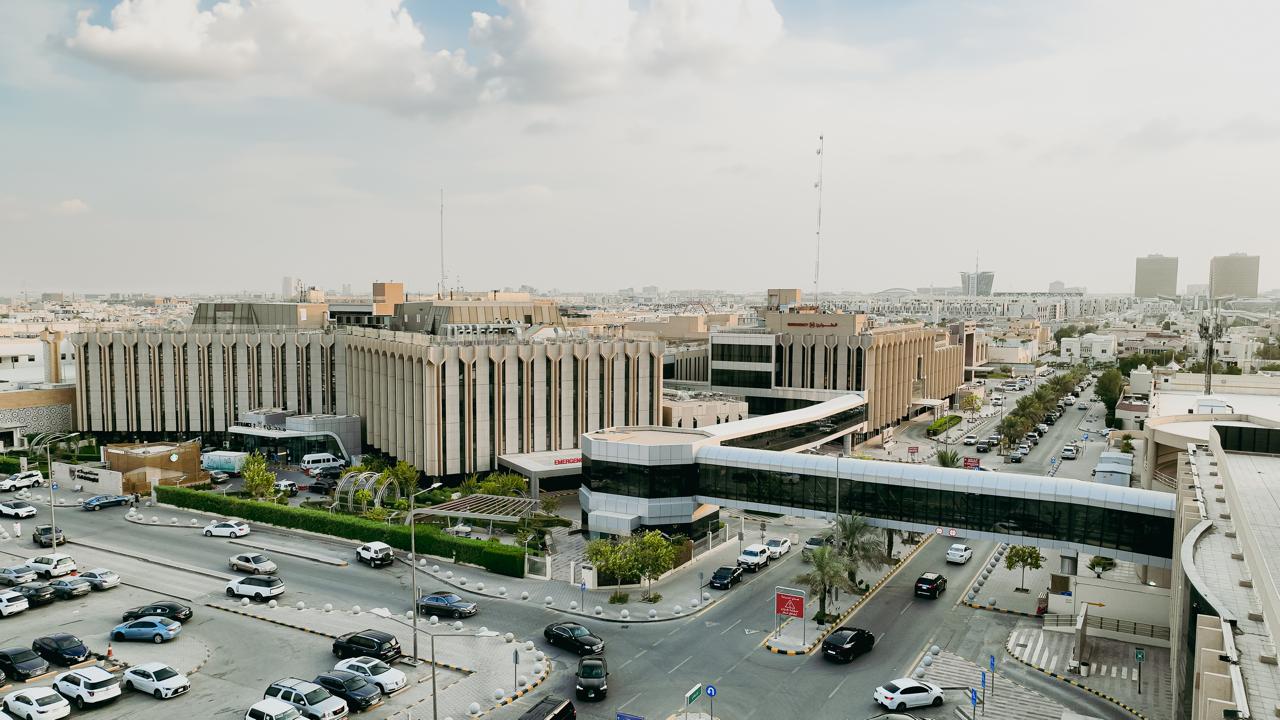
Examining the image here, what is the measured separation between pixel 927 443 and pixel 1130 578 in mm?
59353

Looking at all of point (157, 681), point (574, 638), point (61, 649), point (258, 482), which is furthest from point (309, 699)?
point (258, 482)

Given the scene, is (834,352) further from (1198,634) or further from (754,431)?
(1198,634)

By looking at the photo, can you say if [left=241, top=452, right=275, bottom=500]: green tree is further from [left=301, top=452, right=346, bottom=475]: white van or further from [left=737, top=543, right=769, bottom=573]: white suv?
[left=737, top=543, right=769, bottom=573]: white suv

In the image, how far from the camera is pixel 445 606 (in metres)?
48.5

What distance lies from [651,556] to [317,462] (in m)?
50.9

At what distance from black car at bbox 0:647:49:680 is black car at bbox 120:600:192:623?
18.4ft

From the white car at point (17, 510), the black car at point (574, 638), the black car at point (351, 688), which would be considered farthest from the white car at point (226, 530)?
the black car at point (574, 638)

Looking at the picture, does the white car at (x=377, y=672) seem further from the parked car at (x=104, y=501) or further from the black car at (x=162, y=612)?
the parked car at (x=104, y=501)

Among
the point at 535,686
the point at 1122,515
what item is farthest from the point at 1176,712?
the point at 535,686

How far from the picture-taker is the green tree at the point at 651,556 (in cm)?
5166

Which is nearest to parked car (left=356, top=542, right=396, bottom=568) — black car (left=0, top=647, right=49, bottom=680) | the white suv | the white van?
black car (left=0, top=647, right=49, bottom=680)

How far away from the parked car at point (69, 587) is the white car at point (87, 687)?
14.7m

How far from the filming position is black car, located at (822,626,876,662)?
42.4 metres

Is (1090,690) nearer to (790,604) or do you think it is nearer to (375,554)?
(790,604)
